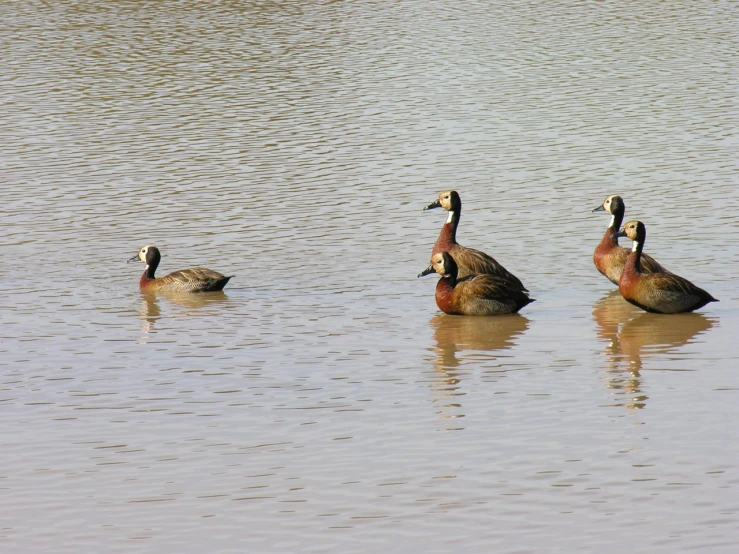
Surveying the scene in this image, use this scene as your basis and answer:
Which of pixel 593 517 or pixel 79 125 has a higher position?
pixel 79 125

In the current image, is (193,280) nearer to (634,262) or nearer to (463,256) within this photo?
(463,256)

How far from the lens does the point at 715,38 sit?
126 feet

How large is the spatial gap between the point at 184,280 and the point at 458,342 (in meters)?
4.05

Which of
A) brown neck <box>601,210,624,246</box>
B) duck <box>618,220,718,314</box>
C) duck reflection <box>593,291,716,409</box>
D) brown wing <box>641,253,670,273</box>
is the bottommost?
duck reflection <box>593,291,716,409</box>

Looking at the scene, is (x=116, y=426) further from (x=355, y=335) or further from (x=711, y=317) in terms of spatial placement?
(x=711, y=317)

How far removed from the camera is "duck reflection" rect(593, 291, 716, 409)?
500 inches

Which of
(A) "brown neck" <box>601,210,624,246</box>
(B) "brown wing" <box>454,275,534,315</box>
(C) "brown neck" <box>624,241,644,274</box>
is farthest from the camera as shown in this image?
(A) "brown neck" <box>601,210,624,246</box>

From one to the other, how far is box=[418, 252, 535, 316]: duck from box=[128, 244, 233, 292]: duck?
108 inches

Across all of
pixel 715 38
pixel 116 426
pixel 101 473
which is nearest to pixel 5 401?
pixel 116 426

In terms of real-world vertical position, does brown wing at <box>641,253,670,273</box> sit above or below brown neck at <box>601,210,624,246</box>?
Answer: below

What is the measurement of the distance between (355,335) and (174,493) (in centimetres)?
504

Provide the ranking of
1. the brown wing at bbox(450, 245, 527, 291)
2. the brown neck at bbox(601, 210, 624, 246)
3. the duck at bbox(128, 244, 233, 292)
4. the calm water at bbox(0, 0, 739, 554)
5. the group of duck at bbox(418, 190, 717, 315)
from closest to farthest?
the calm water at bbox(0, 0, 739, 554) → the group of duck at bbox(418, 190, 717, 315) → the brown wing at bbox(450, 245, 527, 291) → the duck at bbox(128, 244, 233, 292) → the brown neck at bbox(601, 210, 624, 246)

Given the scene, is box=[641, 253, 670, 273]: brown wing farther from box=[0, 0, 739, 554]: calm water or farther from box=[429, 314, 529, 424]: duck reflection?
box=[429, 314, 529, 424]: duck reflection

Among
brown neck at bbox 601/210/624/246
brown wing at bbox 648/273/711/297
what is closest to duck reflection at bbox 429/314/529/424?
brown wing at bbox 648/273/711/297
